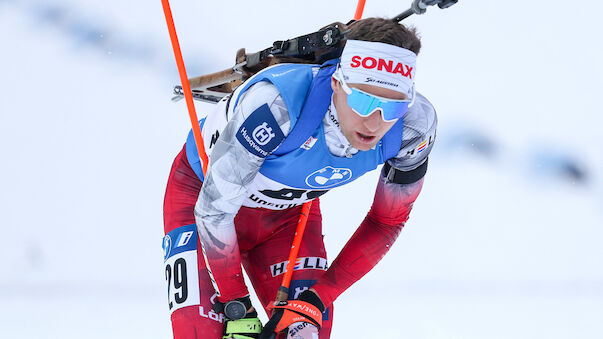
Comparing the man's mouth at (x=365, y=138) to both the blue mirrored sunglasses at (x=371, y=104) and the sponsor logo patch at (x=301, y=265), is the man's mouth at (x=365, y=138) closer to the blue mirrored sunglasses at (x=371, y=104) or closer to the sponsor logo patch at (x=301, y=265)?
the blue mirrored sunglasses at (x=371, y=104)

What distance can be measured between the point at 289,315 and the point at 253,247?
0.42 m

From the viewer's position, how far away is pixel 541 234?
172 inches

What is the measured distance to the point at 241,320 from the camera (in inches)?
97.0

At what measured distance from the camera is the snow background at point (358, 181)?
3.99 meters

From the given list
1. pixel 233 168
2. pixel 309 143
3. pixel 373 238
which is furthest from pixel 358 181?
pixel 233 168

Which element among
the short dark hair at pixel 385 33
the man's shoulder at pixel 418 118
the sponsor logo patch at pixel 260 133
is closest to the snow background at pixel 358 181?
the man's shoulder at pixel 418 118

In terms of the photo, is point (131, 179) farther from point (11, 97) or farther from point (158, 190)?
point (11, 97)

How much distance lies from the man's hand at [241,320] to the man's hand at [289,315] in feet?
0.12

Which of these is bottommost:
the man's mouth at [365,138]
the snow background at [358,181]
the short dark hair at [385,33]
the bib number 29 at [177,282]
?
the bib number 29 at [177,282]

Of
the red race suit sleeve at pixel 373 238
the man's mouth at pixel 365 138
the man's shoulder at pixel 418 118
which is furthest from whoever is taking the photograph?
the red race suit sleeve at pixel 373 238

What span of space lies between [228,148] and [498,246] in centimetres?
255

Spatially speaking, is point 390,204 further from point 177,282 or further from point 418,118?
point 177,282

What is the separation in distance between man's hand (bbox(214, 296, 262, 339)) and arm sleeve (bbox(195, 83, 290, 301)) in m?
0.04

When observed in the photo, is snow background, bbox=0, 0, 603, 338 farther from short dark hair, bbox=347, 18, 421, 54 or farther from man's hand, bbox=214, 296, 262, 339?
short dark hair, bbox=347, 18, 421, 54
